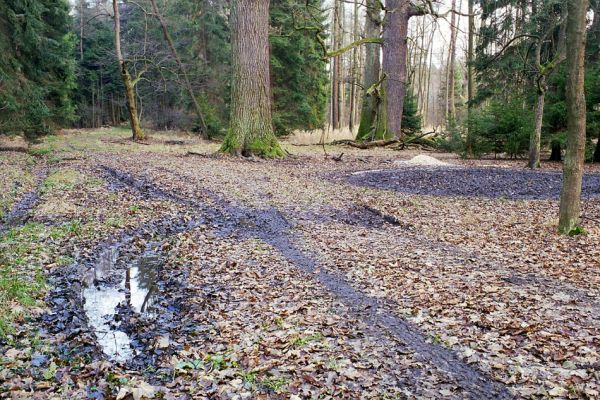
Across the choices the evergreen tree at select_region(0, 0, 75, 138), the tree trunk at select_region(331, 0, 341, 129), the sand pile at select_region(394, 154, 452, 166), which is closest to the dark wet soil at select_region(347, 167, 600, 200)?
Answer: the sand pile at select_region(394, 154, 452, 166)

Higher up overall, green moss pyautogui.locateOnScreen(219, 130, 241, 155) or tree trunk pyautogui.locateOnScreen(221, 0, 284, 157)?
tree trunk pyautogui.locateOnScreen(221, 0, 284, 157)

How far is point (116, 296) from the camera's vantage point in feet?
19.6

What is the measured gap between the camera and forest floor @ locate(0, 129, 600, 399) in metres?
3.92

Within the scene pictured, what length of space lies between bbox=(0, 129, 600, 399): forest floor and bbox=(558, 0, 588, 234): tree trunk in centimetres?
44

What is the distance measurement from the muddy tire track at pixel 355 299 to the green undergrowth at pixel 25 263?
9.54 ft

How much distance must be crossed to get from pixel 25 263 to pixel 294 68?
2332 centimetres

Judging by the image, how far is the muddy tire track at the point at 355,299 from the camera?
3847 mm

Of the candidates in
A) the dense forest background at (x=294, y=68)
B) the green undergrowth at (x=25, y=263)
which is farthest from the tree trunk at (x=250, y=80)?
the green undergrowth at (x=25, y=263)

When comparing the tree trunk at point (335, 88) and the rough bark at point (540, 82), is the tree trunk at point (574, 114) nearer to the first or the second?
the rough bark at point (540, 82)

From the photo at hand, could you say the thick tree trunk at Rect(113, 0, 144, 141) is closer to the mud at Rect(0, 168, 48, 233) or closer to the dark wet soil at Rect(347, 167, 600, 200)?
the mud at Rect(0, 168, 48, 233)

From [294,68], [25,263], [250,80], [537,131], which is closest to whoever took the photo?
[25,263]

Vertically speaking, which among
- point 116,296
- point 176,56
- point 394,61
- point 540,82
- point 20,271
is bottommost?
point 116,296

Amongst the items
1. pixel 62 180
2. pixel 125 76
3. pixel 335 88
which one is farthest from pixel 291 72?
pixel 62 180

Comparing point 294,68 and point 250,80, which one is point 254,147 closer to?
point 250,80
